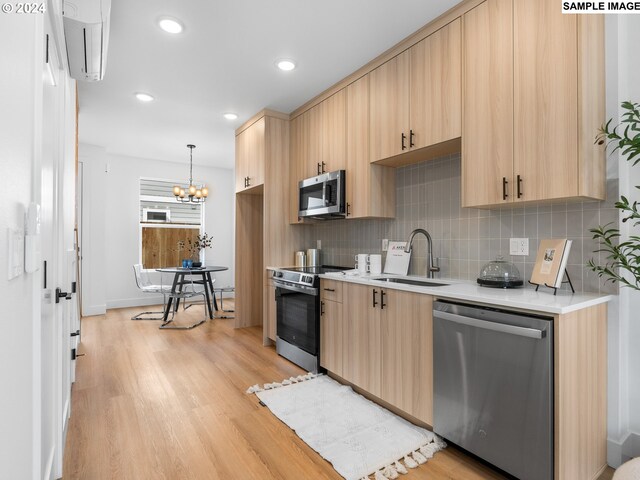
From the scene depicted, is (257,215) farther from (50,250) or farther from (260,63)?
(50,250)

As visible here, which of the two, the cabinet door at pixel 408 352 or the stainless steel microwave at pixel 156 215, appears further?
the stainless steel microwave at pixel 156 215

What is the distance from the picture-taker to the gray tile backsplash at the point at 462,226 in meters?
1.95

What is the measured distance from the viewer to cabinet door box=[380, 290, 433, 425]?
6.79 feet

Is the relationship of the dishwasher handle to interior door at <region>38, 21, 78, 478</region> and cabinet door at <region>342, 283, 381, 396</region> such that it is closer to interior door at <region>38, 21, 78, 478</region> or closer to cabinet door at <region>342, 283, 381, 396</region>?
cabinet door at <region>342, 283, 381, 396</region>

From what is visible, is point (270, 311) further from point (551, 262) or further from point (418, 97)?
point (551, 262)

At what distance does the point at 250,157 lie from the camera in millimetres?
4219

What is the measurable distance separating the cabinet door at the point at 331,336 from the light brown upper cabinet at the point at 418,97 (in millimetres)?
1316

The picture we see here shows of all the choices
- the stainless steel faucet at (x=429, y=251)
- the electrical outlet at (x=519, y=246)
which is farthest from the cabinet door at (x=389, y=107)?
the electrical outlet at (x=519, y=246)

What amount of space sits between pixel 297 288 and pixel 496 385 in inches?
76.9

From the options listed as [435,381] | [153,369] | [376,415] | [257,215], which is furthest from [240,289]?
[435,381]

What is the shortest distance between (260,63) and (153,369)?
9.64 feet

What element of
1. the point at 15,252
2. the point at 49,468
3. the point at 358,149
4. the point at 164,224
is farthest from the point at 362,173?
the point at 164,224

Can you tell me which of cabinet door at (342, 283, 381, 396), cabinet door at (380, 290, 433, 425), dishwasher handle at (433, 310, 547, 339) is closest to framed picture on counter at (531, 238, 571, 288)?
dishwasher handle at (433, 310, 547, 339)

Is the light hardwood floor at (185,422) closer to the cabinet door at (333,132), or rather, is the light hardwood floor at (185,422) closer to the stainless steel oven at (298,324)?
the stainless steel oven at (298,324)
